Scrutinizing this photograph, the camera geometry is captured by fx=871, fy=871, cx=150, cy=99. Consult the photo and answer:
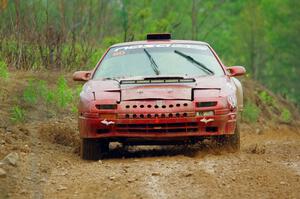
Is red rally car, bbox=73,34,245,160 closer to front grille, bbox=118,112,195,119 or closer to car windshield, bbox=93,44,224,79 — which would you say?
front grille, bbox=118,112,195,119

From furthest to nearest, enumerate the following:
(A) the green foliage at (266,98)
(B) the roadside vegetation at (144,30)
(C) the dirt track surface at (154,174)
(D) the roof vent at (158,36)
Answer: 1. (A) the green foliage at (266,98)
2. (B) the roadside vegetation at (144,30)
3. (D) the roof vent at (158,36)
4. (C) the dirt track surface at (154,174)

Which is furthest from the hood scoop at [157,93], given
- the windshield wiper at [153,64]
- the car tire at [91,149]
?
the windshield wiper at [153,64]

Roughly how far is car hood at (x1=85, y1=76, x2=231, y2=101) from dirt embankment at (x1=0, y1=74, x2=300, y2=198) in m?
0.69

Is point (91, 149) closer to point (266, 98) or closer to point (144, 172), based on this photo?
point (144, 172)

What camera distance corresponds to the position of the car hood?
9.50 metres

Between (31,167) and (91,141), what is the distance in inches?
49.2

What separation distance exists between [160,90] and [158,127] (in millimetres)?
438

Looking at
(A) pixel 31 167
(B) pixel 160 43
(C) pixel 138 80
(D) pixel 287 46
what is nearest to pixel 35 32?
(B) pixel 160 43

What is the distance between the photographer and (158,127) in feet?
30.9

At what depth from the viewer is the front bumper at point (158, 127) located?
370 inches

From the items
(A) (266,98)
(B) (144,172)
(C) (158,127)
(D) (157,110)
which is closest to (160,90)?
(D) (157,110)

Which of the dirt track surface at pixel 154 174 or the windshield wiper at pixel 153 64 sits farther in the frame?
the windshield wiper at pixel 153 64

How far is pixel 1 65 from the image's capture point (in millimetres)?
14641

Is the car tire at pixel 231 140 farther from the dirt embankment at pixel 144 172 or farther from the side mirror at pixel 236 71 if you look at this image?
the side mirror at pixel 236 71
